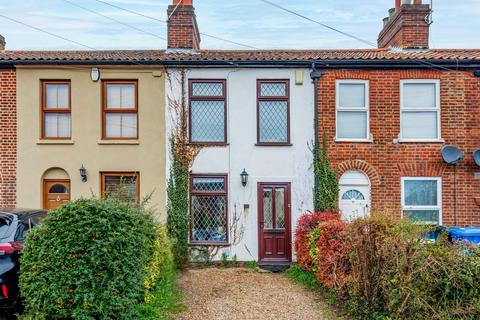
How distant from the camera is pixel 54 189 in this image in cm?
1155

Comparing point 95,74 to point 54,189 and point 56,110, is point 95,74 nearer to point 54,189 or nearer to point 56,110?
point 56,110

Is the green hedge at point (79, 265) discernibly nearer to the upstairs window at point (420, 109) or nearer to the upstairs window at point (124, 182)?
the upstairs window at point (124, 182)

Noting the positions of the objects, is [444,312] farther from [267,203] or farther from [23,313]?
[267,203]

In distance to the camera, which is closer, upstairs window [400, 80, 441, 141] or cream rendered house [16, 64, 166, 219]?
cream rendered house [16, 64, 166, 219]

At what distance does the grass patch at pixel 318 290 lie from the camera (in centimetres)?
674

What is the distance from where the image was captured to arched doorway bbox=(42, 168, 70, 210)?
37.7 feet

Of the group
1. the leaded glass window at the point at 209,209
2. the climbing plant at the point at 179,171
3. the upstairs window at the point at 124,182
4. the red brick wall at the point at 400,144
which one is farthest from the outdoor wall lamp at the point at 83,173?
the red brick wall at the point at 400,144

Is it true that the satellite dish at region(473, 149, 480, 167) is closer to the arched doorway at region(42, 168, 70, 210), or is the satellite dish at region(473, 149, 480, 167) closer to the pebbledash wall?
the pebbledash wall

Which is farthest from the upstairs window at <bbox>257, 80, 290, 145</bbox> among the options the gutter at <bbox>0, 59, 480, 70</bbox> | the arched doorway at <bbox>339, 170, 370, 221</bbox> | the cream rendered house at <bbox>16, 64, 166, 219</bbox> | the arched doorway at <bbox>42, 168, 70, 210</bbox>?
the arched doorway at <bbox>42, 168, 70, 210</bbox>

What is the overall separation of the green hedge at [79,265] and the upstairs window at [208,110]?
6.35 m

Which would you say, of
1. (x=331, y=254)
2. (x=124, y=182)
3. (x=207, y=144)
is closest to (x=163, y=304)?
(x=331, y=254)

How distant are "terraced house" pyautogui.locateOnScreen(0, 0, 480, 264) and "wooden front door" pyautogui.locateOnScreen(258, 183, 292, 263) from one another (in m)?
0.03

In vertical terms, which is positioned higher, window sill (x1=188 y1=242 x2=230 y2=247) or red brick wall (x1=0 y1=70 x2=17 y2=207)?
red brick wall (x1=0 y1=70 x2=17 y2=207)

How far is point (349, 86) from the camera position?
11695 mm
